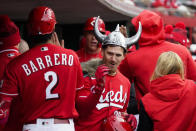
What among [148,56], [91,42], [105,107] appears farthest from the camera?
[91,42]

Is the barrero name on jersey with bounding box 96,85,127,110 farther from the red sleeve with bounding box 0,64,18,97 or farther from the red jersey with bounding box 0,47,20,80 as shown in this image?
the red jersey with bounding box 0,47,20,80

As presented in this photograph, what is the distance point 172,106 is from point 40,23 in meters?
1.42

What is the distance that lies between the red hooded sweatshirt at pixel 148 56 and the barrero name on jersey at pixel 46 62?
1.84 m

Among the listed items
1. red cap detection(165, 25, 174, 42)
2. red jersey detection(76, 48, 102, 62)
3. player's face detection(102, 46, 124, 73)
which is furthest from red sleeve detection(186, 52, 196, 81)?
red jersey detection(76, 48, 102, 62)

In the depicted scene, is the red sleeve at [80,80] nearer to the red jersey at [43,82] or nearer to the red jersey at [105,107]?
the red jersey at [43,82]

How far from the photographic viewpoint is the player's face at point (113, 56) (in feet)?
13.2

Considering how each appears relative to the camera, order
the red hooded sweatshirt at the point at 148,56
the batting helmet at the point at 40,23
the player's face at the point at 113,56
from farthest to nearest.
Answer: the red hooded sweatshirt at the point at 148,56
the player's face at the point at 113,56
the batting helmet at the point at 40,23

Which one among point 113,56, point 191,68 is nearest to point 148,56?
point 191,68

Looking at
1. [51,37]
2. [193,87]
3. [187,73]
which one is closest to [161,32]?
[187,73]

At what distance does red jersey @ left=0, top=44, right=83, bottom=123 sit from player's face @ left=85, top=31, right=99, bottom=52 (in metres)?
2.73

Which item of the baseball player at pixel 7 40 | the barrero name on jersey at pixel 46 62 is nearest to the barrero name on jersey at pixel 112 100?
the barrero name on jersey at pixel 46 62

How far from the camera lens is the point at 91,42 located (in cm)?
602

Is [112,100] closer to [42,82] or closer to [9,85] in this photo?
[42,82]

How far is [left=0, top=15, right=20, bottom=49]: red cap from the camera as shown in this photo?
443cm
